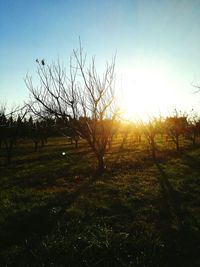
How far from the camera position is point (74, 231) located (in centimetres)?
783

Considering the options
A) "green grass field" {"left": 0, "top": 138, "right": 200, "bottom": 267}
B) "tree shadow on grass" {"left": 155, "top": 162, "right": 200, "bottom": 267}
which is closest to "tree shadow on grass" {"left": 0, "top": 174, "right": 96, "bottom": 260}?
"green grass field" {"left": 0, "top": 138, "right": 200, "bottom": 267}

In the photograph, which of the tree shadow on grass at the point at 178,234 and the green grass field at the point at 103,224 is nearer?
the tree shadow on grass at the point at 178,234

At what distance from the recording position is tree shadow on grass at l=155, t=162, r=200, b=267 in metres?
6.13

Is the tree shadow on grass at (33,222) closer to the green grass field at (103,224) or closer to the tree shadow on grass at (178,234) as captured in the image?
the green grass field at (103,224)

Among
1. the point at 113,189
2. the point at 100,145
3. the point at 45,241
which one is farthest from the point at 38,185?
the point at 45,241

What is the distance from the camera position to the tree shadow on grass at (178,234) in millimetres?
6133

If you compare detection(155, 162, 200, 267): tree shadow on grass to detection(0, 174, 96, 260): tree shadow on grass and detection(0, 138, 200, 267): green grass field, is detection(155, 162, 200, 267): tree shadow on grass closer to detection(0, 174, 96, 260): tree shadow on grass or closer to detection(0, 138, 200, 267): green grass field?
detection(0, 138, 200, 267): green grass field

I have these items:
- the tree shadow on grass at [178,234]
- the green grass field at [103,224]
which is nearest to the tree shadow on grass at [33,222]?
the green grass field at [103,224]

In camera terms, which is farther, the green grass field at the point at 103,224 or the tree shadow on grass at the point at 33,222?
the tree shadow on grass at the point at 33,222

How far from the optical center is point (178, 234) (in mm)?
7438

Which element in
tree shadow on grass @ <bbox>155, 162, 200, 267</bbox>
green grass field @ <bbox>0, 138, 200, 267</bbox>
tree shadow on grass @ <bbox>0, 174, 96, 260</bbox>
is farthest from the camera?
tree shadow on grass @ <bbox>0, 174, 96, 260</bbox>

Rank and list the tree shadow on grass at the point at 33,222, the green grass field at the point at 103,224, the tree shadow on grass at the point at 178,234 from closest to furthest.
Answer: the tree shadow on grass at the point at 178,234 → the green grass field at the point at 103,224 → the tree shadow on grass at the point at 33,222

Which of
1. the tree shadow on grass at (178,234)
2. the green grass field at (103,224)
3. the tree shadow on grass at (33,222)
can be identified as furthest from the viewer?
the tree shadow on grass at (33,222)

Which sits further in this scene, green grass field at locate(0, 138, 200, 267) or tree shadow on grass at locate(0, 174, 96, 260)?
tree shadow on grass at locate(0, 174, 96, 260)
